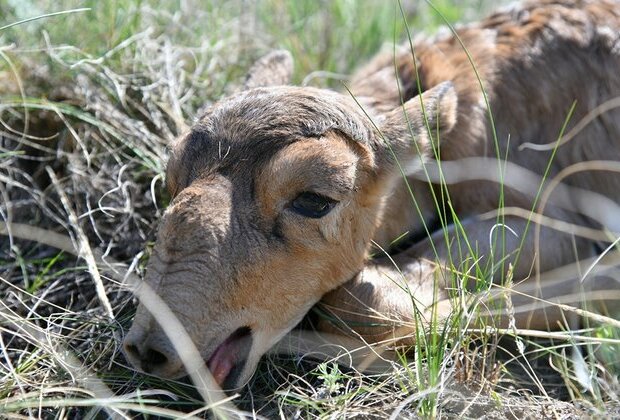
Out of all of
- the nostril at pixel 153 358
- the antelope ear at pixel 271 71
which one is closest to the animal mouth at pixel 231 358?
the nostril at pixel 153 358

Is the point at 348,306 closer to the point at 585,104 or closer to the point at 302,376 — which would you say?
the point at 302,376

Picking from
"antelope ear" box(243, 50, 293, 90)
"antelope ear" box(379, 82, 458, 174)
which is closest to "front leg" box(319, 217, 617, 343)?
"antelope ear" box(379, 82, 458, 174)

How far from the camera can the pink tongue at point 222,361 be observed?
12.3 ft

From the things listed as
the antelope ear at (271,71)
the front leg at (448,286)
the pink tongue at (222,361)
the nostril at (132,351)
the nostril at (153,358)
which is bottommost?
the front leg at (448,286)

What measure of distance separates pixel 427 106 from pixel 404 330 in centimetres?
115

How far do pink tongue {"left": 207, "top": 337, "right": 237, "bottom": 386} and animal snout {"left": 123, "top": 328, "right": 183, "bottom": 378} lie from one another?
19 cm

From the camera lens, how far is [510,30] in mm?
Answer: 5105

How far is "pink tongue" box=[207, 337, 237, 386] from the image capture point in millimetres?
3748

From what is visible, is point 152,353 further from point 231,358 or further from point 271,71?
point 271,71

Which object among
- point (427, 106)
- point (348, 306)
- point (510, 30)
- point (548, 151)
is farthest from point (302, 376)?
point (510, 30)

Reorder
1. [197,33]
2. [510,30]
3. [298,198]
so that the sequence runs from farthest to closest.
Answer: [197,33] → [510,30] → [298,198]

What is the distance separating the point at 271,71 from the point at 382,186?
129cm

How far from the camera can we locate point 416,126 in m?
4.41

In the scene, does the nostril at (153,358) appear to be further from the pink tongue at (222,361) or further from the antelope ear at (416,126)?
the antelope ear at (416,126)
